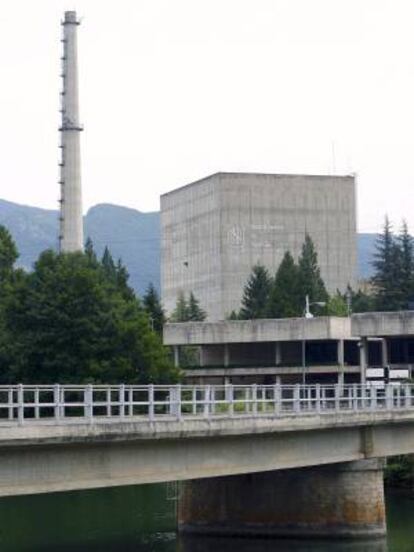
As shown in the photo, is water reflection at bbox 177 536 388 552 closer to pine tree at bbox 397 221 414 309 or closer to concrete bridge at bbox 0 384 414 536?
concrete bridge at bbox 0 384 414 536

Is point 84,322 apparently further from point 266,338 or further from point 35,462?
point 266,338

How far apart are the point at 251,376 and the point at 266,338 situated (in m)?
9.26

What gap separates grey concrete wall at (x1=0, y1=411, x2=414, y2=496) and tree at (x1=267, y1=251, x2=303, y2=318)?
3466 inches

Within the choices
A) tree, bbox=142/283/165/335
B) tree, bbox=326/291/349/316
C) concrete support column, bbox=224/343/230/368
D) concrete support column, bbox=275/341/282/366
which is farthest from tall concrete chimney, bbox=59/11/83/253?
tree, bbox=326/291/349/316

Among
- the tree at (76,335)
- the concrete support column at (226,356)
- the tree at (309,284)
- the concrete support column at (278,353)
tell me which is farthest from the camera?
the tree at (309,284)

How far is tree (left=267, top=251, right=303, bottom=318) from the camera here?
501 feet

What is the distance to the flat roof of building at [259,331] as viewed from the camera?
137 m

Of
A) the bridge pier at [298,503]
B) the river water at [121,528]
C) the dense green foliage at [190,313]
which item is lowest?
the river water at [121,528]

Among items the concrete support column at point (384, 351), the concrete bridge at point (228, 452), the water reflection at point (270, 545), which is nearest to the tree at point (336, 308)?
the concrete support column at point (384, 351)

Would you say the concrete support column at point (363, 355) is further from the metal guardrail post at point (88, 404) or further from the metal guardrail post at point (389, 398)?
the metal guardrail post at point (88, 404)

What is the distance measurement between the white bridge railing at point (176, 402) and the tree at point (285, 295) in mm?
63973

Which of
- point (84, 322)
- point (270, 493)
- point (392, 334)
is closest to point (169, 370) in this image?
point (84, 322)

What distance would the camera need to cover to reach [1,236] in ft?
Result: 403

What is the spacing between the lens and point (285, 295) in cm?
15512
